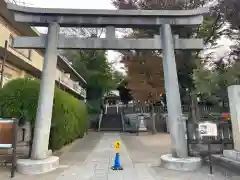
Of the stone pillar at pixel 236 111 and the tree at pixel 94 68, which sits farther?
the tree at pixel 94 68

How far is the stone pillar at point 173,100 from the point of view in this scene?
610 cm

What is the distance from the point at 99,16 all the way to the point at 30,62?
9.58m

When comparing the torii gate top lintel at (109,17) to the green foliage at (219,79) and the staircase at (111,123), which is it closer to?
the green foliage at (219,79)

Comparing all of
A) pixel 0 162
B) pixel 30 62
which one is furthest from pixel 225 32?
pixel 0 162

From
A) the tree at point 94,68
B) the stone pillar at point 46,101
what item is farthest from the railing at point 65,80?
the stone pillar at point 46,101

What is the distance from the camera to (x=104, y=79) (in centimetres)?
2880

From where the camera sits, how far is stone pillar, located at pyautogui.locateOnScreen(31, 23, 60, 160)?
230 inches

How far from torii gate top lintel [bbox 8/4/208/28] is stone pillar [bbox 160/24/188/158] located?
0.40m

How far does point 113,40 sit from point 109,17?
799 millimetres

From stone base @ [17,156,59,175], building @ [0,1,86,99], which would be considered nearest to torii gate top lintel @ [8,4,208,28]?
building @ [0,1,86,99]

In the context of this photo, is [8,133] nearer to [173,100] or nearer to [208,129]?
[173,100]

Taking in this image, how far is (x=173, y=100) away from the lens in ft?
21.0

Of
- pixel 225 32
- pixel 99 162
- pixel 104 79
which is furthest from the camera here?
pixel 104 79

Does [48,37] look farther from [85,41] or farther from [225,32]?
[225,32]
